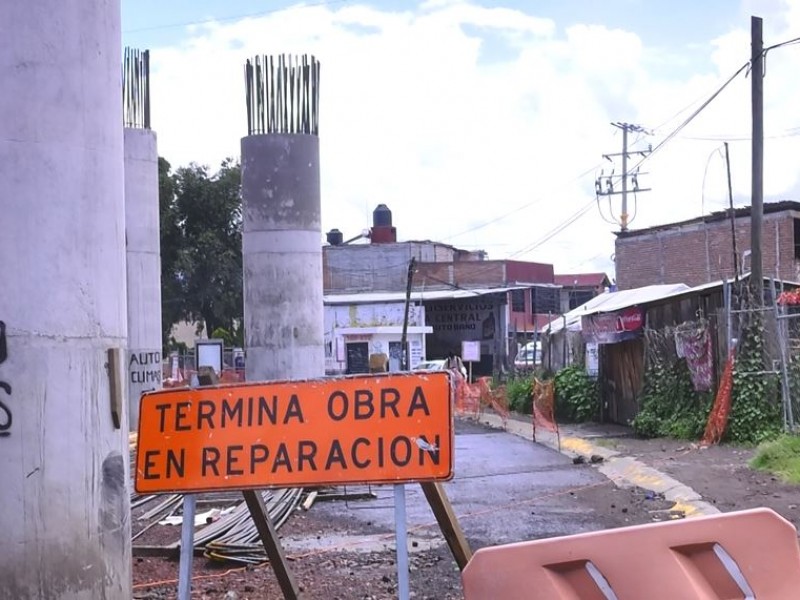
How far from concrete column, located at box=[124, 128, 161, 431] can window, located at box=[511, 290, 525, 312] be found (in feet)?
126

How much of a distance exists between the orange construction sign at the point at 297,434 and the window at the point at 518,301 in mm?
51050

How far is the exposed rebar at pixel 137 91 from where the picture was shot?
18.9 m

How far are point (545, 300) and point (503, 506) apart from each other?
48.1 meters

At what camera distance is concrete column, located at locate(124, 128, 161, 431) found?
19266mm

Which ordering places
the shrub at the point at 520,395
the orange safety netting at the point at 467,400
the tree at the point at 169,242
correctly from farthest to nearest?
1. the tree at the point at 169,242
2. the orange safety netting at the point at 467,400
3. the shrub at the point at 520,395

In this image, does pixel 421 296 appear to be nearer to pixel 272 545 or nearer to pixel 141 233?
pixel 141 233

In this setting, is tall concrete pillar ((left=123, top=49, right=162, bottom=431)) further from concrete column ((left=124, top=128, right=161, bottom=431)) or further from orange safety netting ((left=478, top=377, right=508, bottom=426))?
orange safety netting ((left=478, top=377, right=508, bottom=426))

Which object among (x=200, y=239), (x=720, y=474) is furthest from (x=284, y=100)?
(x=200, y=239)

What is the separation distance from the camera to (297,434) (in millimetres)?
5570

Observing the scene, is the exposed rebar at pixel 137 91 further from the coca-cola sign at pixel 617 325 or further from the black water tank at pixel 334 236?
the black water tank at pixel 334 236

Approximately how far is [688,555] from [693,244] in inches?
1510

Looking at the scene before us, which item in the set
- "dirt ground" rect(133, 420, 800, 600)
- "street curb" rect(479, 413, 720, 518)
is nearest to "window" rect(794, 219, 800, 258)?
"street curb" rect(479, 413, 720, 518)

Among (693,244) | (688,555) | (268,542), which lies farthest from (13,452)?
(693,244)

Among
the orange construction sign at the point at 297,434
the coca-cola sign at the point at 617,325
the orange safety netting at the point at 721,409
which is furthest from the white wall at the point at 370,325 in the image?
the orange construction sign at the point at 297,434
